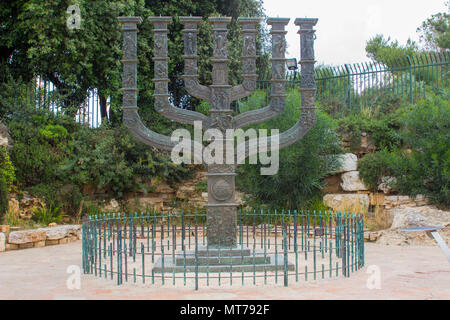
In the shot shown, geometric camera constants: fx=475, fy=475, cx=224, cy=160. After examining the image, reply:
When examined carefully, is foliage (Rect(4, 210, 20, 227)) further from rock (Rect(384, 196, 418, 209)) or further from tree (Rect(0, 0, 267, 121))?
rock (Rect(384, 196, 418, 209))

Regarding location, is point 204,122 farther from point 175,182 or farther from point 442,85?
point 442,85

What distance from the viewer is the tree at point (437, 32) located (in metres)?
22.5

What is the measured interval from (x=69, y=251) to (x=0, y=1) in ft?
23.2

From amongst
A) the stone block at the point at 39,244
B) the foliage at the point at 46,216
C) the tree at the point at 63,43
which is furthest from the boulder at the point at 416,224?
the tree at the point at 63,43

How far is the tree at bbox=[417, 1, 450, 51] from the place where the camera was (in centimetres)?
2248

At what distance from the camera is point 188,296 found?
15.6 ft

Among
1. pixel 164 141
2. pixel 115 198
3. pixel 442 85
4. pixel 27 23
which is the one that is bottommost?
pixel 115 198

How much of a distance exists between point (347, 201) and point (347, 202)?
0.03 m

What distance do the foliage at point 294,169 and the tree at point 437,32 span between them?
14051 mm

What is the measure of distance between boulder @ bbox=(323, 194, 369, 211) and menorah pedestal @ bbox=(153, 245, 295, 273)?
5.07m

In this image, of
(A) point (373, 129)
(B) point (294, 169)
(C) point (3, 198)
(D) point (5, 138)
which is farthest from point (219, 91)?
(A) point (373, 129)

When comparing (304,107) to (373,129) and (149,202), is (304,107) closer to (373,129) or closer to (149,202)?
(373,129)

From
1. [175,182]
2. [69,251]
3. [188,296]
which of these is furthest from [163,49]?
[175,182]

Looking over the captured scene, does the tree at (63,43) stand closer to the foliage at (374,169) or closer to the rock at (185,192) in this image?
the rock at (185,192)
